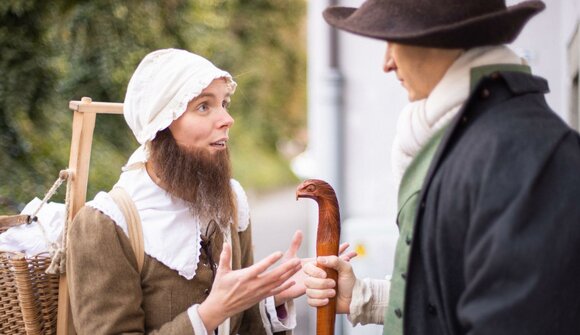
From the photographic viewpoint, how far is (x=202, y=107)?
238cm

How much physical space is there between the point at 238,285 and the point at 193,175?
440mm

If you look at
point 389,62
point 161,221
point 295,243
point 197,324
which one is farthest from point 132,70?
point 389,62

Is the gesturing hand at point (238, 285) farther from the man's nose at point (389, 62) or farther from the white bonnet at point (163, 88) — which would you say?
the man's nose at point (389, 62)

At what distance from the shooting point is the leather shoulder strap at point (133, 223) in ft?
7.44

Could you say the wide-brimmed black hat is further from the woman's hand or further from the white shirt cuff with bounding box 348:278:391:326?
the white shirt cuff with bounding box 348:278:391:326

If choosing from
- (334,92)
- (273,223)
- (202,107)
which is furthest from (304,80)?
(202,107)

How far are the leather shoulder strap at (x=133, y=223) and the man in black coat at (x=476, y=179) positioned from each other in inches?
32.0

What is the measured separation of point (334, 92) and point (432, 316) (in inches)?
137

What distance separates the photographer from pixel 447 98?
1749 millimetres

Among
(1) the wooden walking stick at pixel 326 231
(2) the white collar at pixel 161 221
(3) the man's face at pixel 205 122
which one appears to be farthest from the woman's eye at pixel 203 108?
(1) the wooden walking stick at pixel 326 231

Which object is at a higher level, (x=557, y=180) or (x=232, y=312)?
(x=557, y=180)

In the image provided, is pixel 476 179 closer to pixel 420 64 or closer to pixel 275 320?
pixel 420 64

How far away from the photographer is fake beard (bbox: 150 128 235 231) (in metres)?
2.38

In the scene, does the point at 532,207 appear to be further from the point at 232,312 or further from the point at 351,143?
the point at 351,143
